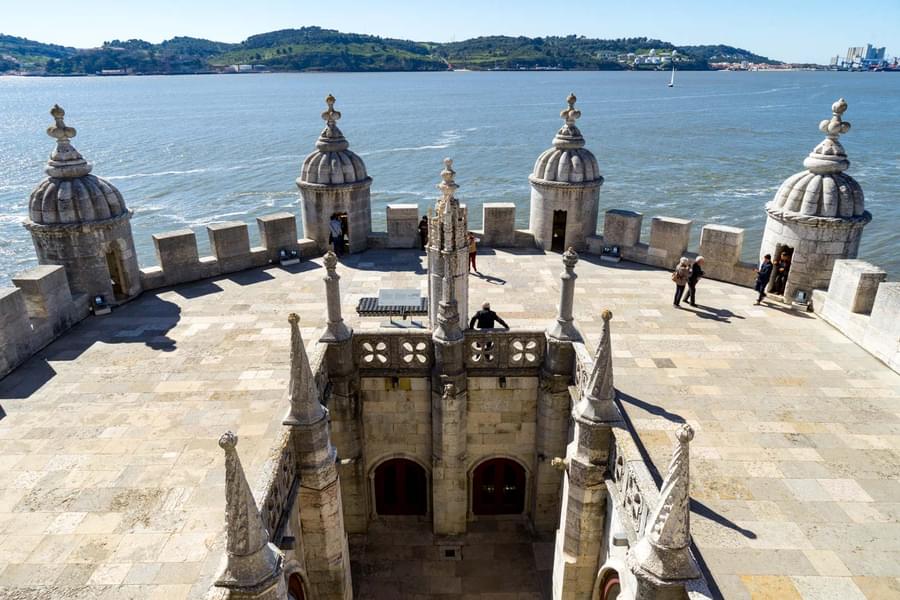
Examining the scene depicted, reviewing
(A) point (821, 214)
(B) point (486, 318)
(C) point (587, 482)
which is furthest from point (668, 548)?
Result: (A) point (821, 214)

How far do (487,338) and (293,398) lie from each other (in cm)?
458

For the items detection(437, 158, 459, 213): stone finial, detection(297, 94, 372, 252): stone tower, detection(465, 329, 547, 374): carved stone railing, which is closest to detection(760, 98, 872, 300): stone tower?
detection(465, 329, 547, 374): carved stone railing

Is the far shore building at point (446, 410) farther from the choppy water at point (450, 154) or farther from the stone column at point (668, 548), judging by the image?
the choppy water at point (450, 154)

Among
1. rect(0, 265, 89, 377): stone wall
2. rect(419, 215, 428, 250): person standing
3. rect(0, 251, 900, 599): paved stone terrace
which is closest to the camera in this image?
rect(0, 251, 900, 599): paved stone terrace

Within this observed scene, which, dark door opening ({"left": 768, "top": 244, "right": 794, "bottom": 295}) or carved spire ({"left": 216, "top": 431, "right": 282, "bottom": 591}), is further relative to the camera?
dark door opening ({"left": 768, "top": 244, "right": 794, "bottom": 295})

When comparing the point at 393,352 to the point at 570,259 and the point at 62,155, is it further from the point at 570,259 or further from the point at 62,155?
the point at 62,155

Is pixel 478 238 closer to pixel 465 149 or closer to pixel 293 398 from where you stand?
pixel 293 398

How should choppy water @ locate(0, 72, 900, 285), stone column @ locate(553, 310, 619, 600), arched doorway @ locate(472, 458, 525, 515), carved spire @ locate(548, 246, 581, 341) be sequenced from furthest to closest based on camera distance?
choppy water @ locate(0, 72, 900, 285) < arched doorway @ locate(472, 458, 525, 515) < carved spire @ locate(548, 246, 581, 341) < stone column @ locate(553, 310, 619, 600)

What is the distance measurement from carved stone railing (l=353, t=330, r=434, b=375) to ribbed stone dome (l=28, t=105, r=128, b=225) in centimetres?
793

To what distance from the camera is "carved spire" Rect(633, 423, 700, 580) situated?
20.3 ft

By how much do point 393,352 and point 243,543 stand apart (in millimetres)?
6344

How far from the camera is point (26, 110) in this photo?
452 ft

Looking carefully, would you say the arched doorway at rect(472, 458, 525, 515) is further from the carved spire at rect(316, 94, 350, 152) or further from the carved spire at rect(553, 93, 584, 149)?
the carved spire at rect(316, 94, 350, 152)


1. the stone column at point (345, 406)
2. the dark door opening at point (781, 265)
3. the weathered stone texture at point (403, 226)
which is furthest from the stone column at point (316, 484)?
the dark door opening at point (781, 265)
